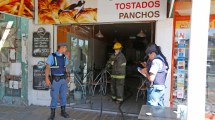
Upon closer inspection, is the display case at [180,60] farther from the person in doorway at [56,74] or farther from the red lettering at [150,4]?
the person in doorway at [56,74]

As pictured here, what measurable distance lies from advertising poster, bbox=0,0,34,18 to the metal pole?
3992 mm

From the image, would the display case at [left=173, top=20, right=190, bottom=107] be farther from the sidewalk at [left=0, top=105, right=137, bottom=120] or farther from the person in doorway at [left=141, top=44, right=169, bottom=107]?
the person in doorway at [left=141, top=44, right=169, bottom=107]

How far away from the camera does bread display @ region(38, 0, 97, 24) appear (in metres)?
4.99

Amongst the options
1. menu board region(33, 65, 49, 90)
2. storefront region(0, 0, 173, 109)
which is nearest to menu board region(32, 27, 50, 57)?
storefront region(0, 0, 173, 109)

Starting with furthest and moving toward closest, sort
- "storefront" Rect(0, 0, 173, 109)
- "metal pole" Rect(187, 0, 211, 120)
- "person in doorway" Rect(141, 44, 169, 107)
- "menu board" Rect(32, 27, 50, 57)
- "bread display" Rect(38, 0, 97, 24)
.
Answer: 1. "menu board" Rect(32, 27, 50, 57)
2. "bread display" Rect(38, 0, 97, 24)
3. "storefront" Rect(0, 0, 173, 109)
4. "person in doorway" Rect(141, 44, 169, 107)
5. "metal pole" Rect(187, 0, 211, 120)

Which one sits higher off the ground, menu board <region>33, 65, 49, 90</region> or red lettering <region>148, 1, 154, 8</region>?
red lettering <region>148, 1, 154, 8</region>

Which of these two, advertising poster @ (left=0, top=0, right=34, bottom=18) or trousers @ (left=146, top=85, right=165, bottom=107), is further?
advertising poster @ (left=0, top=0, right=34, bottom=18)

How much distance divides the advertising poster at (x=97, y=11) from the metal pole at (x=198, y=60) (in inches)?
117

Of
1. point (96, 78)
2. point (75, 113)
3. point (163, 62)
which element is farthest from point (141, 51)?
point (163, 62)

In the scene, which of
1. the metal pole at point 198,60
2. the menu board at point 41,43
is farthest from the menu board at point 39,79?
the metal pole at point 198,60

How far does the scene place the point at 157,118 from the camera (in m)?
2.21

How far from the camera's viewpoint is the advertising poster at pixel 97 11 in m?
4.56

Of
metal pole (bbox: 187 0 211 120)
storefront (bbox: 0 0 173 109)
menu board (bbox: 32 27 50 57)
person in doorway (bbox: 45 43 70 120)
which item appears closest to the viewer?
metal pole (bbox: 187 0 211 120)

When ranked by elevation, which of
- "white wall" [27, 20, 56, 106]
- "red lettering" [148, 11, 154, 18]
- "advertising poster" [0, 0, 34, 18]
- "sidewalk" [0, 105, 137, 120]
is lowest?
"sidewalk" [0, 105, 137, 120]
